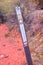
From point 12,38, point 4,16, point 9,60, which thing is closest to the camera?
point 9,60

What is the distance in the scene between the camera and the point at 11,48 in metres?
5.93

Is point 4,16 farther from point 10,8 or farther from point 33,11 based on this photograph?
point 33,11

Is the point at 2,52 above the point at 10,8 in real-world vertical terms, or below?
below

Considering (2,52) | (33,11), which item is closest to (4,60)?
(2,52)

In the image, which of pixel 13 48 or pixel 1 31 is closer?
pixel 13 48

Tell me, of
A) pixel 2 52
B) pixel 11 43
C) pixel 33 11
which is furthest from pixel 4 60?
pixel 33 11

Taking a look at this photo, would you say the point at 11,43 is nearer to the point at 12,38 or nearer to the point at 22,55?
the point at 12,38

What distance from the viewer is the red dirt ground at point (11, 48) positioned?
5.03 meters

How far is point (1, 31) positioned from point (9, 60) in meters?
2.46

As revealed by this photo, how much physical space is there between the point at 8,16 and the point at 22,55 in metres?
2.60

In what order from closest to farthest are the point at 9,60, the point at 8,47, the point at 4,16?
the point at 9,60, the point at 8,47, the point at 4,16

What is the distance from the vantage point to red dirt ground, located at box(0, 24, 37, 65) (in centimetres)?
503

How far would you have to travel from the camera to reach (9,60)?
5.12 meters

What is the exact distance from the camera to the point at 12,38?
6656 mm
